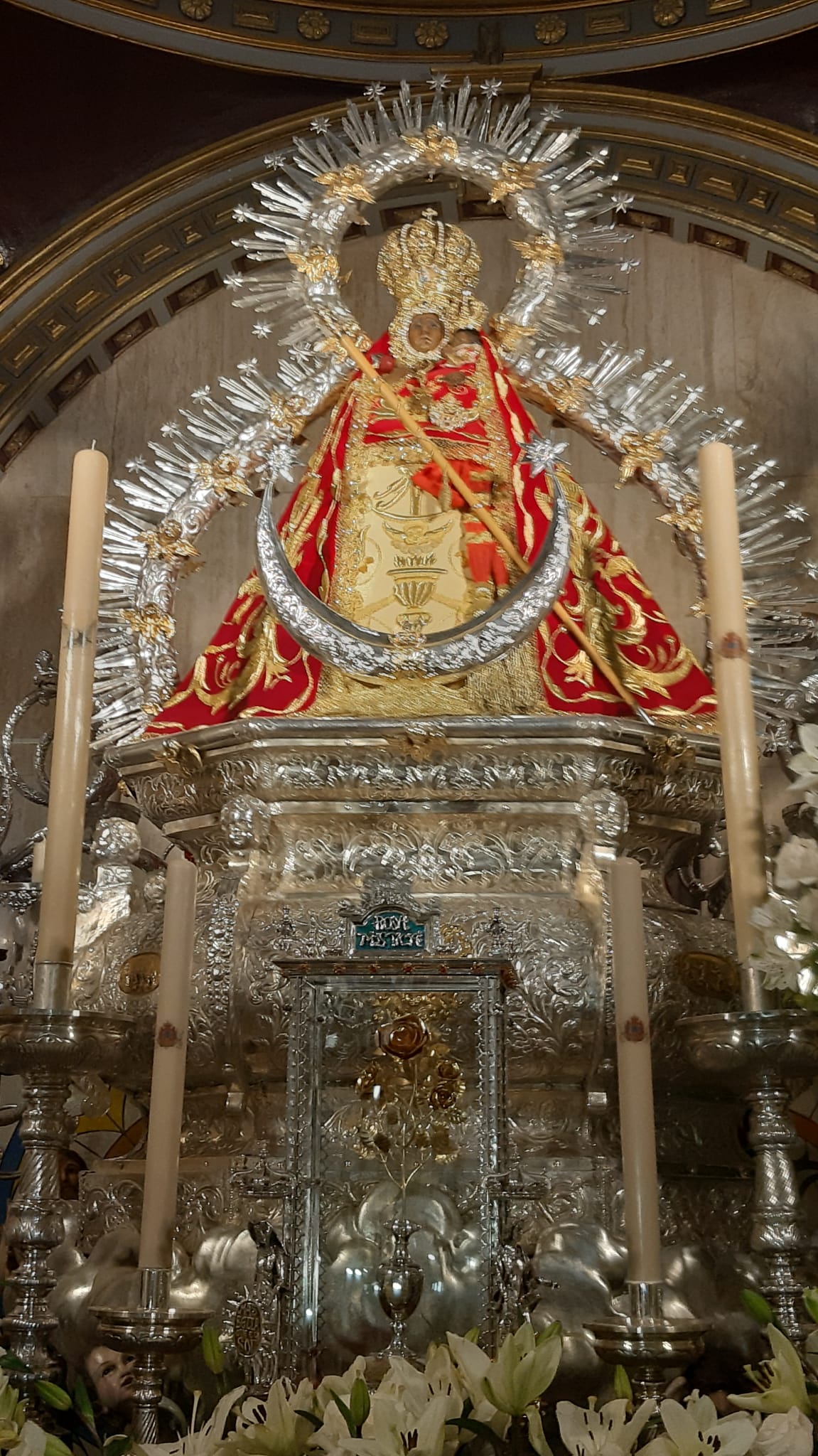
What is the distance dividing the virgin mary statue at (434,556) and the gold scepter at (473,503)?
24mm

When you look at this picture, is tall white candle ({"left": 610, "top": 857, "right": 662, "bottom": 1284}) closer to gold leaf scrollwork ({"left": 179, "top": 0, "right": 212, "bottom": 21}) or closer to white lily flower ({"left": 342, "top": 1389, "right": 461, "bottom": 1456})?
white lily flower ({"left": 342, "top": 1389, "right": 461, "bottom": 1456})

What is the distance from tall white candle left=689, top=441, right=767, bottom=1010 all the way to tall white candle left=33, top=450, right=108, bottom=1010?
2.57ft

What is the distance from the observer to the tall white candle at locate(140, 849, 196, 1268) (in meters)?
1.66

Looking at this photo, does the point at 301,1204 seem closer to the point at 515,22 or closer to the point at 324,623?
the point at 324,623

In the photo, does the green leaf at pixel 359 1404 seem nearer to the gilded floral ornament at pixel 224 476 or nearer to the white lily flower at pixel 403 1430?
the white lily flower at pixel 403 1430

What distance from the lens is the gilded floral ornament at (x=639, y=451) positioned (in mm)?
3178

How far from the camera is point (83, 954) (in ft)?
8.61

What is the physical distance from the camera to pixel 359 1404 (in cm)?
105

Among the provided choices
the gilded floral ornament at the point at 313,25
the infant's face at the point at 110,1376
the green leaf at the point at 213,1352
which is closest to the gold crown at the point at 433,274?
the gilded floral ornament at the point at 313,25

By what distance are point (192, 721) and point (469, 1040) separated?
1.04 m

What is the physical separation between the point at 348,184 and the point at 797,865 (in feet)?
7.79

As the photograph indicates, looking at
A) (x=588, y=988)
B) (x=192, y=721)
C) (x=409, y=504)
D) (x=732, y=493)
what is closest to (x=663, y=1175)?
(x=588, y=988)

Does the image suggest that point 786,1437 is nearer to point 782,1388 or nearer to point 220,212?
point 782,1388

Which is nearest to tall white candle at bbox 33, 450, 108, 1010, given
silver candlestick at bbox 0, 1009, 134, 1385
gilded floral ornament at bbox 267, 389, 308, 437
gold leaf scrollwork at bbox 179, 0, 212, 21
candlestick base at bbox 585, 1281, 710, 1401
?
silver candlestick at bbox 0, 1009, 134, 1385
